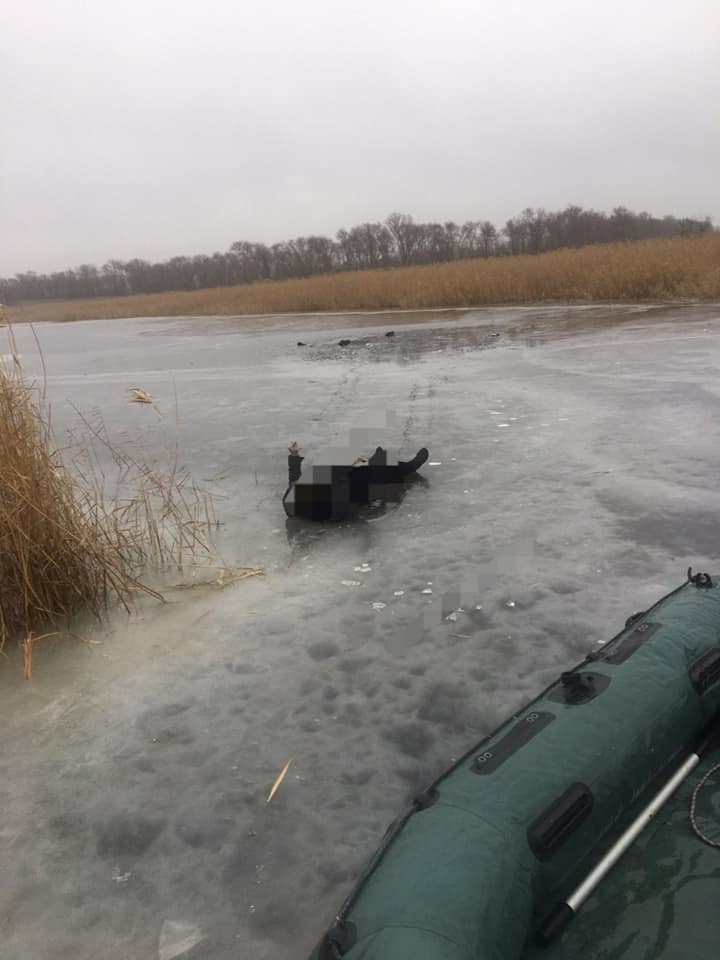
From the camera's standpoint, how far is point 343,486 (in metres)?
4.81

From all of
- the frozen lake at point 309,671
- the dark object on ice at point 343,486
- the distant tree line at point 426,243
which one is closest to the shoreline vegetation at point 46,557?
the frozen lake at point 309,671

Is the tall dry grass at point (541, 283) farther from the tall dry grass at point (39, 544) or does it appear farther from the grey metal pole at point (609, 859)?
the grey metal pole at point (609, 859)

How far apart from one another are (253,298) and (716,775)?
3274 centimetres

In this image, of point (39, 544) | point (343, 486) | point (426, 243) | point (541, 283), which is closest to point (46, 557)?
point (39, 544)

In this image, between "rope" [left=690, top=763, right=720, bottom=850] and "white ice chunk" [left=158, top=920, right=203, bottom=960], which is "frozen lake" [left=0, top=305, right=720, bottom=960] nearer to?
"white ice chunk" [left=158, top=920, right=203, bottom=960]

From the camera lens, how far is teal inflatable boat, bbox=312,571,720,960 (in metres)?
1.50

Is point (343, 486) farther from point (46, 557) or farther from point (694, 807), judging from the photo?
point (694, 807)

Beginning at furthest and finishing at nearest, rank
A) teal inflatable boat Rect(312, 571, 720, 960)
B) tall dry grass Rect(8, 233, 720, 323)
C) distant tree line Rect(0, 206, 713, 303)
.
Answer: distant tree line Rect(0, 206, 713, 303)
tall dry grass Rect(8, 233, 720, 323)
teal inflatable boat Rect(312, 571, 720, 960)

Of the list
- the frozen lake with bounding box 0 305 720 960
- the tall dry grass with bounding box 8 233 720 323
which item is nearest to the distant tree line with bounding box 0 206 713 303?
the tall dry grass with bounding box 8 233 720 323

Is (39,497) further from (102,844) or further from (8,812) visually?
(102,844)

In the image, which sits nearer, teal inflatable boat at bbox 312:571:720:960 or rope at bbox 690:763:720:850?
teal inflatable boat at bbox 312:571:720:960

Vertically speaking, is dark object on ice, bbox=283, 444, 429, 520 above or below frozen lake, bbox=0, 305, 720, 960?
above

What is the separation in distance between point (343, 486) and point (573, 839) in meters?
3.25

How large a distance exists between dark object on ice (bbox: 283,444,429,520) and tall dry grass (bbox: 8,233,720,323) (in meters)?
15.8
